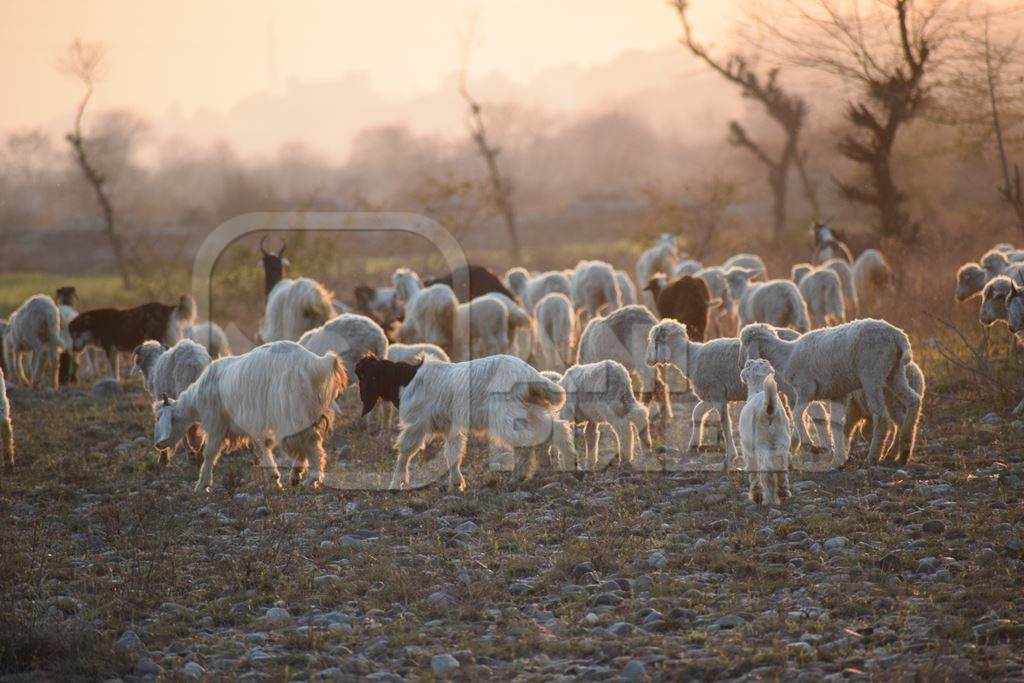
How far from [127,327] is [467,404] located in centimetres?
862

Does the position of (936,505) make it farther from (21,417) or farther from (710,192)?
(710,192)

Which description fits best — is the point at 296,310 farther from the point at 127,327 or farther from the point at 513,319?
the point at 127,327

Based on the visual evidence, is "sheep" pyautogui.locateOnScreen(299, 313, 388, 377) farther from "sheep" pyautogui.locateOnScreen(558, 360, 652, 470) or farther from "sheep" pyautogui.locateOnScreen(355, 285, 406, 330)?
"sheep" pyautogui.locateOnScreen(355, 285, 406, 330)

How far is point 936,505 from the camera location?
310 inches

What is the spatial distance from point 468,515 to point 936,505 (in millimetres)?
3269

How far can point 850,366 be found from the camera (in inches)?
352

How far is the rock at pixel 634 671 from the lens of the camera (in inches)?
210

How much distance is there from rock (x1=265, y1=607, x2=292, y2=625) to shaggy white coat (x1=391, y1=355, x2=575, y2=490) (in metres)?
2.72

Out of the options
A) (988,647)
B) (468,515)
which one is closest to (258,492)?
(468,515)

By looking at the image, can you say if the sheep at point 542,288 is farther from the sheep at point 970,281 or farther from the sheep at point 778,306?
the sheep at point 970,281

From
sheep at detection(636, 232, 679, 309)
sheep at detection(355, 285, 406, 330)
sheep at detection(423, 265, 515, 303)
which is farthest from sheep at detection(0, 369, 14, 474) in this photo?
sheep at detection(636, 232, 679, 309)

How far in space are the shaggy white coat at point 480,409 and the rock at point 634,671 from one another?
365 cm

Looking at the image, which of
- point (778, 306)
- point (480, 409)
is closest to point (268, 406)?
point (480, 409)

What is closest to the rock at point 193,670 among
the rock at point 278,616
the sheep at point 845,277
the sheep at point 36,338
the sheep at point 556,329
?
the rock at point 278,616
